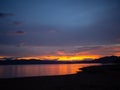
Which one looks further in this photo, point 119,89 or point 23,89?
point 23,89

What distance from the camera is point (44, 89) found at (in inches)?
690

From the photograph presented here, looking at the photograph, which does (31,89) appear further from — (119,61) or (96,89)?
(119,61)

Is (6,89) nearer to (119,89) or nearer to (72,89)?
(72,89)

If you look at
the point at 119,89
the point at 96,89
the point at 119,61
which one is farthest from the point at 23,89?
the point at 119,61

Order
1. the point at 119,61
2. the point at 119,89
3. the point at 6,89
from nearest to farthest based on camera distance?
the point at 119,89 < the point at 6,89 < the point at 119,61

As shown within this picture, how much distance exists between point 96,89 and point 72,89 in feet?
6.94

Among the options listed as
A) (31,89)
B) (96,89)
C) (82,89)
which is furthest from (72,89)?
(31,89)

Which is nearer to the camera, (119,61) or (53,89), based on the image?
(53,89)

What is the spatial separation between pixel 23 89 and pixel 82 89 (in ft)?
17.7

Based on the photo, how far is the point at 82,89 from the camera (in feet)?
56.7

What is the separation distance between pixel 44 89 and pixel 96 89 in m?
4.63

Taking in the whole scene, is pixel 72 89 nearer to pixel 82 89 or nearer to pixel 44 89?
pixel 82 89

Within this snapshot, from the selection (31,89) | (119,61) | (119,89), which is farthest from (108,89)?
(119,61)

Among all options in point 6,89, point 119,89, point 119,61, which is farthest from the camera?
point 119,61
